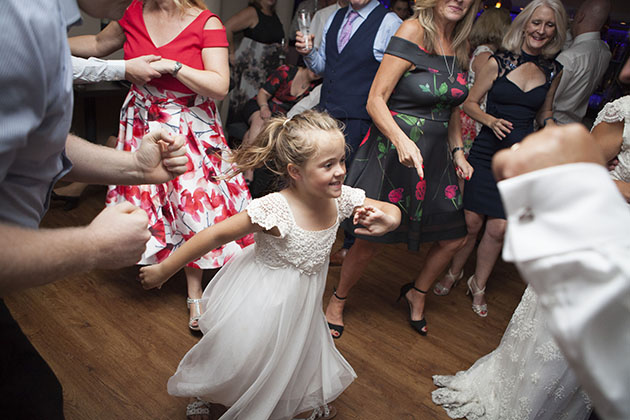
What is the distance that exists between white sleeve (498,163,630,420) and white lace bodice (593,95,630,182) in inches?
50.0

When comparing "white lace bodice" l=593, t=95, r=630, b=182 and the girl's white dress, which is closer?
the girl's white dress

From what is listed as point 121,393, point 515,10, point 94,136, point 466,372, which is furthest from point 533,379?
point 515,10

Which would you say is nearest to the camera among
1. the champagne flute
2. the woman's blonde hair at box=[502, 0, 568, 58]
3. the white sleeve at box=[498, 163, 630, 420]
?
the white sleeve at box=[498, 163, 630, 420]

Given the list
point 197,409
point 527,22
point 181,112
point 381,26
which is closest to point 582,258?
point 197,409

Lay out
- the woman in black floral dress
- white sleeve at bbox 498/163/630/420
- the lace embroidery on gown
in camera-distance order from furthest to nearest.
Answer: the woman in black floral dress → the lace embroidery on gown → white sleeve at bbox 498/163/630/420

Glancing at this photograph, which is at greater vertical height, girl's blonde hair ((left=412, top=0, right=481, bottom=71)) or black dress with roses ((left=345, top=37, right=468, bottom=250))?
girl's blonde hair ((left=412, top=0, right=481, bottom=71))

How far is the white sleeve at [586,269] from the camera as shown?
1.76 ft

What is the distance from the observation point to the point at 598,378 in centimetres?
54

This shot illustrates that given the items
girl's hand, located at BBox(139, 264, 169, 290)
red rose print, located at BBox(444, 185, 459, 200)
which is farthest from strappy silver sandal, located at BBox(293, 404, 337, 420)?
red rose print, located at BBox(444, 185, 459, 200)

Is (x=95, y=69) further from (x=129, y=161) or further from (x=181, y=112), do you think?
(x=129, y=161)

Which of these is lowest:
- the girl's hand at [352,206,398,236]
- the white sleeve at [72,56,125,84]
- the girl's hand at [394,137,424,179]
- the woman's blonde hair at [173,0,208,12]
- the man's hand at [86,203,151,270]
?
the girl's hand at [352,206,398,236]

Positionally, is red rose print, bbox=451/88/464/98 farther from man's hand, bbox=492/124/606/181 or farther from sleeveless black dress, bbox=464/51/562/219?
man's hand, bbox=492/124/606/181

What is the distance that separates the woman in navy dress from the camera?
2482 millimetres

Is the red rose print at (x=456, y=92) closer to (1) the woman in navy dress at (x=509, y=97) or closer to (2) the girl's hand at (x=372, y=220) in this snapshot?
(1) the woman in navy dress at (x=509, y=97)
